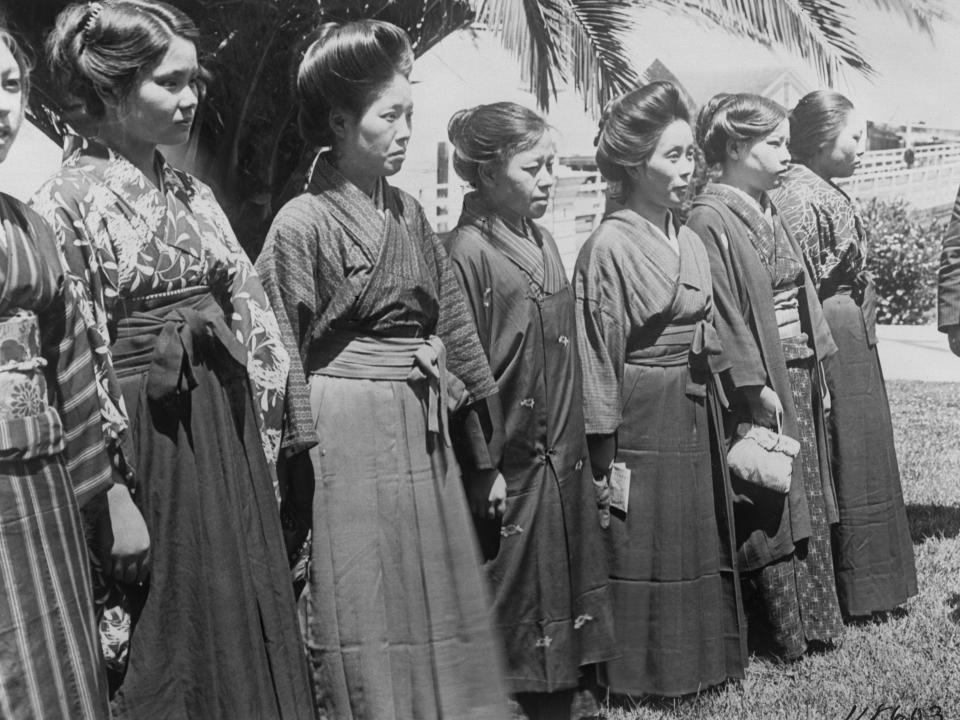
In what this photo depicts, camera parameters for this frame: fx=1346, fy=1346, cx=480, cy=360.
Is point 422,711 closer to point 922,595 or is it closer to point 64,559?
point 64,559

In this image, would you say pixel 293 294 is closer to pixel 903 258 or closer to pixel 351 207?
pixel 351 207

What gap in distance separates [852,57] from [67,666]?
430cm

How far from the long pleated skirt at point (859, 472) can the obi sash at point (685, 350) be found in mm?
1109

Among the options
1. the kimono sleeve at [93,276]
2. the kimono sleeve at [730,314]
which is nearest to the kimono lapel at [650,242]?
the kimono sleeve at [730,314]

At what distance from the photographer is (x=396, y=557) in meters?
3.32

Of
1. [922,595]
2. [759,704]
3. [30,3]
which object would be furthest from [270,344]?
[922,595]

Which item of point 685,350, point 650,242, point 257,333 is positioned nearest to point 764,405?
point 685,350

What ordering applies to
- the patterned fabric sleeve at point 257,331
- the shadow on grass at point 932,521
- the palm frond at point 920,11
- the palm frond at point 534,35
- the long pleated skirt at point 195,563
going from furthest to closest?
the shadow on grass at point 932,521
the palm frond at point 920,11
the palm frond at point 534,35
the patterned fabric sleeve at point 257,331
the long pleated skirt at point 195,563

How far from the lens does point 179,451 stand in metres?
2.88

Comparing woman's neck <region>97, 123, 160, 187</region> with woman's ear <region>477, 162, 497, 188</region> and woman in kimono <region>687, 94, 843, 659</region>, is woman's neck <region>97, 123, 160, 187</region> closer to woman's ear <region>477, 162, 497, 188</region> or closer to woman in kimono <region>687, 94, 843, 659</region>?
woman's ear <region>477, 162, 497, 188</region>

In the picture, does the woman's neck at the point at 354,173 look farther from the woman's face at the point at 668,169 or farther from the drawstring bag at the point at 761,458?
the drawstring bag at the point at 761,458

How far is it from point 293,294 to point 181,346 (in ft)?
1.32

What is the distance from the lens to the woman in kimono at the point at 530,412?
3814 millimetres
